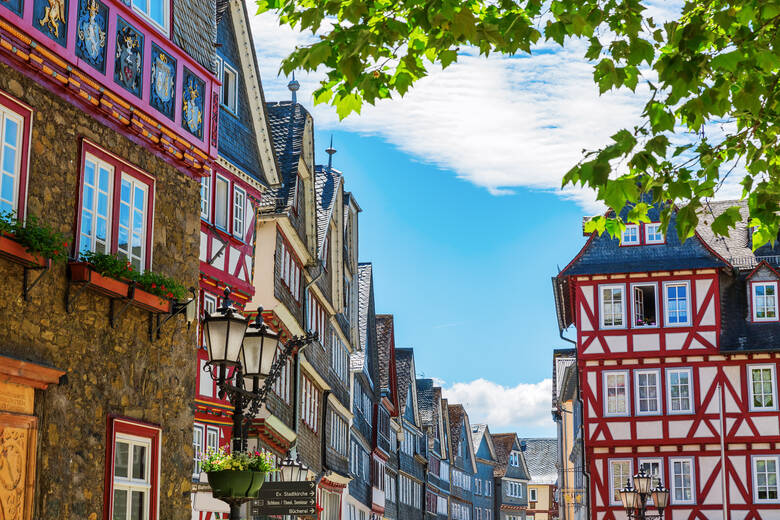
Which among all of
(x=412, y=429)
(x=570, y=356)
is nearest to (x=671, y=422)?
(x=570, y=356)

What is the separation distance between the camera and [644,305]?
131 ft

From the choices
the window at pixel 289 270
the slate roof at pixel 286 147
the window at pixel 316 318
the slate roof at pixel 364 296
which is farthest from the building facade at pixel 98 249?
the slate roof at pixel 364 296

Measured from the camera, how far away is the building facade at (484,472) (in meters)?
86.6

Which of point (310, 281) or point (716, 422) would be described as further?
point (716, 422)

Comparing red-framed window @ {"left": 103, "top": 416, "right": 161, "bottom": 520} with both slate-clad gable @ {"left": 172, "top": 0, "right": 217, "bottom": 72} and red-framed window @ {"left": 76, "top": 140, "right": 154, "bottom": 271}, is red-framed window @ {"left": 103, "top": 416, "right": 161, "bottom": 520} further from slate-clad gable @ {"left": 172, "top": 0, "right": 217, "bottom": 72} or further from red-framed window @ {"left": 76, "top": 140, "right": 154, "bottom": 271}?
slate-clad gable @ {"left": 172, "top": 0, "right": 217, "bottom": 72}

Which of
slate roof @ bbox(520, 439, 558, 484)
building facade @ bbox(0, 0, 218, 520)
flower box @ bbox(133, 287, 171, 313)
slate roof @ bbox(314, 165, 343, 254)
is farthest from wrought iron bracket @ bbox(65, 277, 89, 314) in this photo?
slate roof @ bbox(520, 439, 558, 484)

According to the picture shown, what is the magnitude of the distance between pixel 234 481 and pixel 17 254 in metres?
3.09

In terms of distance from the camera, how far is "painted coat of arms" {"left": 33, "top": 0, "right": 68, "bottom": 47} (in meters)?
11.0

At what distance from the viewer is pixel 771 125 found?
10008 millimetres

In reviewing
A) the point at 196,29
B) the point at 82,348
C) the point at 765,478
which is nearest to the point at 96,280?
the point at 82,348

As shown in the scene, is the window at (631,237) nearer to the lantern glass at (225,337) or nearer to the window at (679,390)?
the window at (679,390)

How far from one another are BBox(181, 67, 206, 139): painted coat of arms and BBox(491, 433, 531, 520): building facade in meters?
79.5

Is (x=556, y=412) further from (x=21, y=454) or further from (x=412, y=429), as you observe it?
(x=21, y=454)

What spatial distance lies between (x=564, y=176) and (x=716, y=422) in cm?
3146
